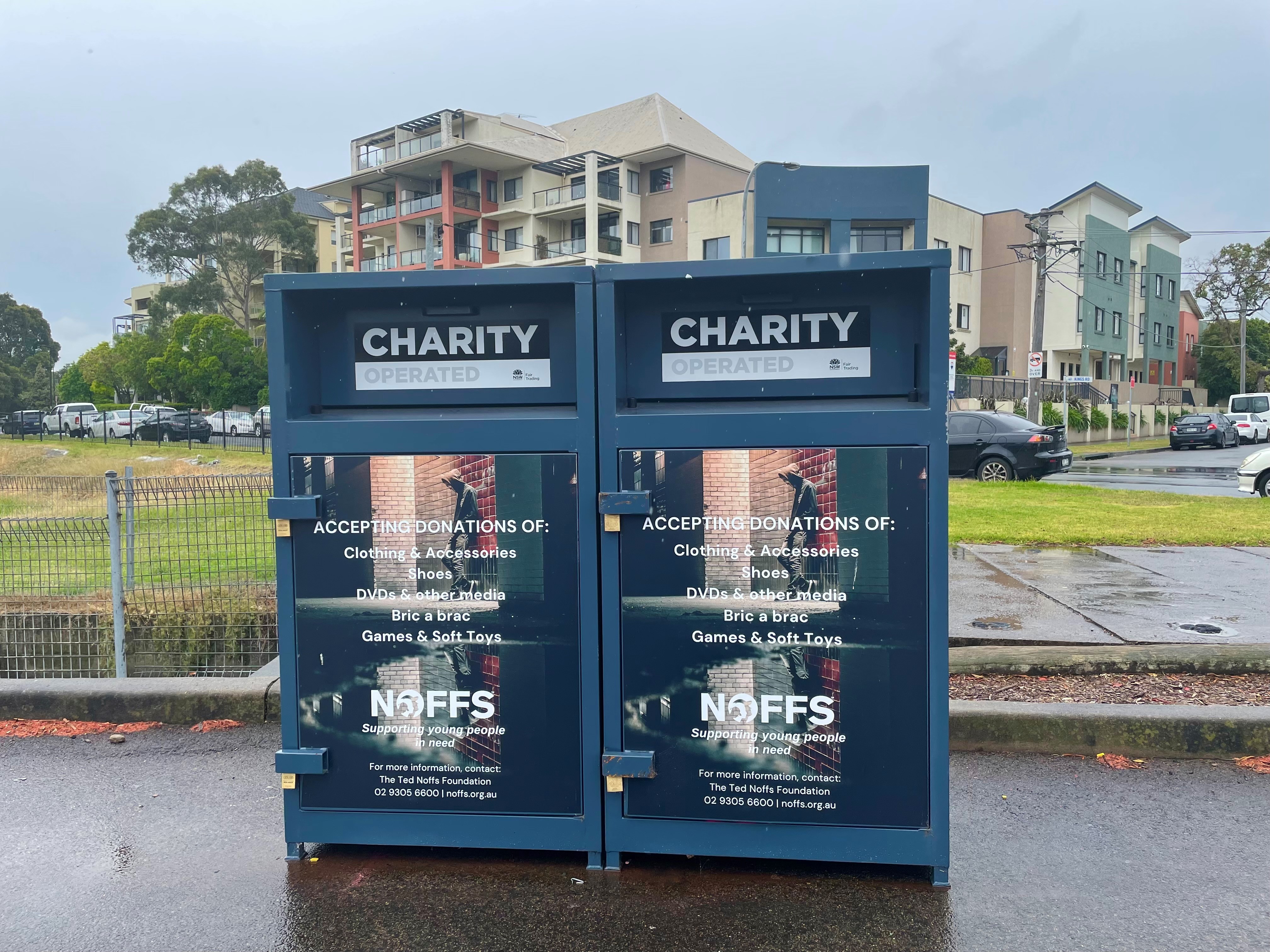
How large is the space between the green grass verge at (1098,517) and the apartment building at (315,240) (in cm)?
5118

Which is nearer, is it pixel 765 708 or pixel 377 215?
pixel 765 708

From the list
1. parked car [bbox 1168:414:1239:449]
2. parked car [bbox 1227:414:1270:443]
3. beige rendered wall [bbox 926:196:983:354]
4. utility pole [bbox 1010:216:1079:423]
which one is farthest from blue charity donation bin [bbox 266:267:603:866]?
beige rendered wall [bbox 926:196:983:354]

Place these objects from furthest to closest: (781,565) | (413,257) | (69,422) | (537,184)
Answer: (413,257), (537,184), (69,422), (781,565)

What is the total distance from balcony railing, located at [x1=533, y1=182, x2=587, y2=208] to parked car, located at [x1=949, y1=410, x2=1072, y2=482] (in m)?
38.0

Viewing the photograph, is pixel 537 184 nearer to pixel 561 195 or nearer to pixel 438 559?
pixel 561 195

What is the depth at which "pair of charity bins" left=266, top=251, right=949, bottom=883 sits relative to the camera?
327 cm

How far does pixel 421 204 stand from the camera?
57406 millimetres

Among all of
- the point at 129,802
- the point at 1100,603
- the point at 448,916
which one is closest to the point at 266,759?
the point at 129,802

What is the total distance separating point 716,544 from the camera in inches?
131

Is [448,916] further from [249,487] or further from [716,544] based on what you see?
[249,487]

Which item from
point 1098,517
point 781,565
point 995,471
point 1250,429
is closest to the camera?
point 781,565

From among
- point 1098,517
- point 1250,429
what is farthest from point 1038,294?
point 1250,429

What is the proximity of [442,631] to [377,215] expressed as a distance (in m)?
60.4

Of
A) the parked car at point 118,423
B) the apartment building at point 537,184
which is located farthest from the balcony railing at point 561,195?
the parked car at point 118,423
